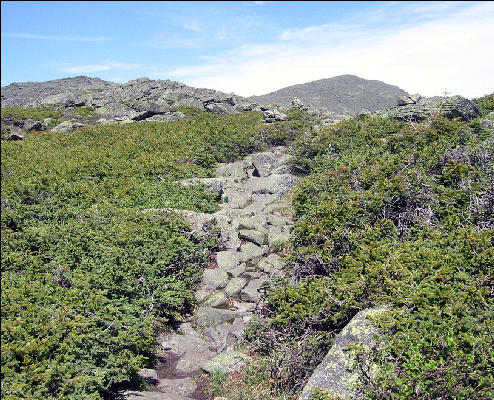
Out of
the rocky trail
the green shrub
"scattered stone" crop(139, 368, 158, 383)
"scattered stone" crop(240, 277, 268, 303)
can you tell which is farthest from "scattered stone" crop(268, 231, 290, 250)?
the green shrub

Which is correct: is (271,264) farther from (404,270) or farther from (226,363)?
(404,270)

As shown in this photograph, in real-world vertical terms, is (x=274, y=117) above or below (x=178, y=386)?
above

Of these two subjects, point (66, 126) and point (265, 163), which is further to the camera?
point (66, 126)

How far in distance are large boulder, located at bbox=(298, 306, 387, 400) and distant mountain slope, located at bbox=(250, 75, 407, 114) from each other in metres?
68.0

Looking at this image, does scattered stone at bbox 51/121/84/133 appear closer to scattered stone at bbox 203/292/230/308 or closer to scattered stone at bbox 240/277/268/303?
scattered stone at bbox 203/292/230/308

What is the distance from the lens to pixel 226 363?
732 centimetres

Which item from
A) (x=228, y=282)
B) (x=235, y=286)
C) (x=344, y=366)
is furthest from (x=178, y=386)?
(x=228, y=282)

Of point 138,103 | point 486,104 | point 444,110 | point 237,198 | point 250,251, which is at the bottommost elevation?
point 250,251

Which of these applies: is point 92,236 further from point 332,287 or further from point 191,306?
point 332,287

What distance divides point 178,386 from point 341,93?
264 feet

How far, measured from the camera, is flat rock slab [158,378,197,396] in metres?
6.79

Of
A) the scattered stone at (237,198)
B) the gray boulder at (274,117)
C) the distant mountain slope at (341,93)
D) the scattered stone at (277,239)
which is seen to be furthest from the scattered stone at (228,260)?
the distant mountain slope at (341,93)

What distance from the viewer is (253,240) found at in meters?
12.0

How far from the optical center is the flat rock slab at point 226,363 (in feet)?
23.5
